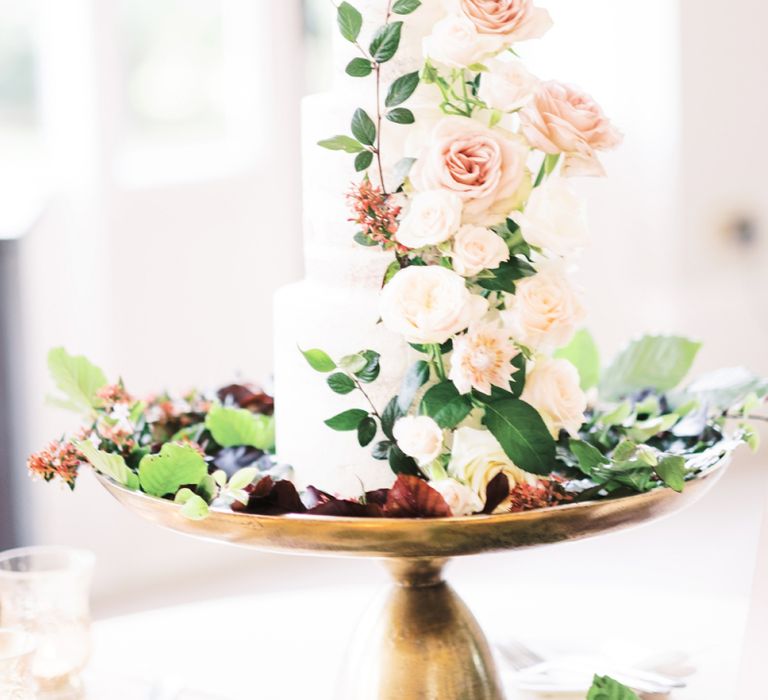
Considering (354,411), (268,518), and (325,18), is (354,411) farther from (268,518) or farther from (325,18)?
(325,18)

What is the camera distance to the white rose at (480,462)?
0.95m

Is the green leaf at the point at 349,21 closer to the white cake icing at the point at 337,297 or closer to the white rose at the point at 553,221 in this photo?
the white cake icing at the point at 337,297

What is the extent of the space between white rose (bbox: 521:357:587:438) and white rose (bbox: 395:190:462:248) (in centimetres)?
14

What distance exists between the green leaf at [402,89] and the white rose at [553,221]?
14cm

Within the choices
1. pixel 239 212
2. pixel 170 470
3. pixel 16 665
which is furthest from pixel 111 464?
pixel 239 212

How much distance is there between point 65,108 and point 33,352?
1.94 feet

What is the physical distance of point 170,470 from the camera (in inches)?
39.1

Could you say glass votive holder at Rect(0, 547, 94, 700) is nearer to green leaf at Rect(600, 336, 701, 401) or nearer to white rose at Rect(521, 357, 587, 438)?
white rose at Rect(521, 357, 587, 438)

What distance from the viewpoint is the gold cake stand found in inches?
35.5

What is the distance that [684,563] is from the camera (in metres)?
3.37

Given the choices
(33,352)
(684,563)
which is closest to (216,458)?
(33,352)

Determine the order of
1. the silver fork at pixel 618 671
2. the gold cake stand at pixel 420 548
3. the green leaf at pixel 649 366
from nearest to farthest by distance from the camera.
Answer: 1. the gold cake stand at pixel 420 548
2. the silver fork at pixel 618 671
3. the green leaf at pixel 649 366

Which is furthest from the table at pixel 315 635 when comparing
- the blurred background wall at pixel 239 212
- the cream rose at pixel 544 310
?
the blurred background wall at pixel 239 212

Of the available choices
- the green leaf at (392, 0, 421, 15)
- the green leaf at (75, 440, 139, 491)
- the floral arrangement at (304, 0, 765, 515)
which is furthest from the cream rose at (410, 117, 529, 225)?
the green leaf at (75, 440, 139, 491)
